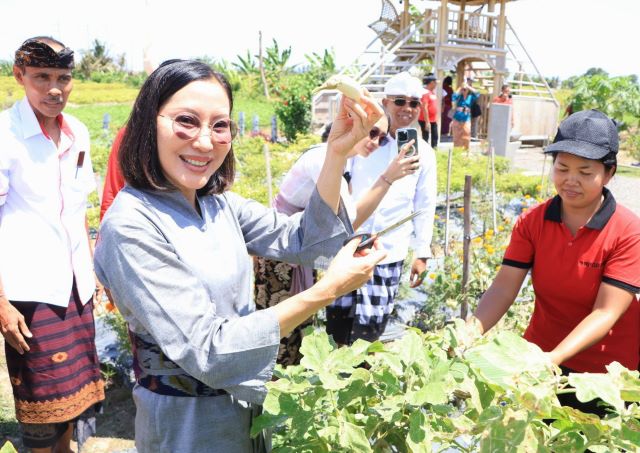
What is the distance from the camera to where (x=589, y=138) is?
62.2 inches

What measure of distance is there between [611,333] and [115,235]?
1405 mm

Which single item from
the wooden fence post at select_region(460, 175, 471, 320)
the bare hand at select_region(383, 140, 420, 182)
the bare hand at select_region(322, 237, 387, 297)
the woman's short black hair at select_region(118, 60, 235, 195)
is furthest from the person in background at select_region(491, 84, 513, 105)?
the woman's short black hair at select_region(118, 60, 235, 195)

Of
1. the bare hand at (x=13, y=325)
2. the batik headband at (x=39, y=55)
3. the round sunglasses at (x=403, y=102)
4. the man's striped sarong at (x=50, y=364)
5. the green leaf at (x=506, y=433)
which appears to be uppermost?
the batik headband at (x=39, y=55)

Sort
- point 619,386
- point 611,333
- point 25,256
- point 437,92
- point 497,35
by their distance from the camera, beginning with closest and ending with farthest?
point 619,386
point 611,333
point 25,256
point 437,92
point 497,35

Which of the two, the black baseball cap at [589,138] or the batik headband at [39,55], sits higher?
the batik headband at [39,55]

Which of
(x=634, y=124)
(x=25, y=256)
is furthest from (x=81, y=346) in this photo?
(x=634, y=124)

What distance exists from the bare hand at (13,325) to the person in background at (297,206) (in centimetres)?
90

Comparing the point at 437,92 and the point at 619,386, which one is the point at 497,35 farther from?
the point at 619,386

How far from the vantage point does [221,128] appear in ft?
4.02

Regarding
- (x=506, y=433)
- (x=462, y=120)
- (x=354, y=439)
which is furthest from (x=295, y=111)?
(x=506, y=433)

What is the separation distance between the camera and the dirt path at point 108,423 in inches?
107

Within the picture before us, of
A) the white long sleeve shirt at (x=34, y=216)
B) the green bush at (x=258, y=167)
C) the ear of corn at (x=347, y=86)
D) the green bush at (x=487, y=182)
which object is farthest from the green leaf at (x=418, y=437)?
the green bush at (x=487, y=182)

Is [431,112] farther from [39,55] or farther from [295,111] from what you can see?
[39,55]

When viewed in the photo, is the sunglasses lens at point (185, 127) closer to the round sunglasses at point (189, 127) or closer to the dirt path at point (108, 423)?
the round sunglasses at point (189, 127)
